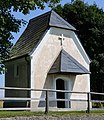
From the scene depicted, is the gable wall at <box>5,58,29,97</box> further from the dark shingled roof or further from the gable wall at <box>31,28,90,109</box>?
the gable wall at <box>31,28,90,109</box>

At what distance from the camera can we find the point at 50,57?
91.4ft

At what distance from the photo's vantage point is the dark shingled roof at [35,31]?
28203 mm

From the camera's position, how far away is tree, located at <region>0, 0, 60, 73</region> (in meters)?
20.1

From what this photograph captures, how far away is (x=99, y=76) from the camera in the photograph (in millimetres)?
39844

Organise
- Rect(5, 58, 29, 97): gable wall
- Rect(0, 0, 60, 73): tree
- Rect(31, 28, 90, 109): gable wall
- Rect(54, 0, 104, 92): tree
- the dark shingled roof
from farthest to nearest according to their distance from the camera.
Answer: Rect(54, 0, 104, 92): tree → the dark shingled roof → Rect(5, 58, 29, 97): gable wall → Rect(31, 28, 90, 109): gable wall → Rect(0, 0, 60, 73): tree

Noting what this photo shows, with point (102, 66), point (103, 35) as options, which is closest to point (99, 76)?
point (102, 66)

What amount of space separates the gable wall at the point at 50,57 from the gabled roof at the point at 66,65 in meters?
0.44

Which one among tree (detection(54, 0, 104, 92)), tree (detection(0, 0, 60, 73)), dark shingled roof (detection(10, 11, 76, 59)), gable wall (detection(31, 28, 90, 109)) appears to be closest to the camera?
tree (detection(0, 0, 60, 73))

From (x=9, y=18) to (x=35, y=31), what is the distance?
8600 mm

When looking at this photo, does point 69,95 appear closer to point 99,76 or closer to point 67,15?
point 99,76

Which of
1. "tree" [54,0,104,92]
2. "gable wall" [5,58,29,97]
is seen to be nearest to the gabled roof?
"gable wall" [5,58,29,97]

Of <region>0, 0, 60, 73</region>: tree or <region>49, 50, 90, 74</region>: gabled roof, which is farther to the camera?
<region>49, 50, 90, 74</region>: gabled roof

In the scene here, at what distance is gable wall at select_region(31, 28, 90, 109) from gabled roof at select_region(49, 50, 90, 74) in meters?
0.44

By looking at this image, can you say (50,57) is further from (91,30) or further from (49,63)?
(91,30)
